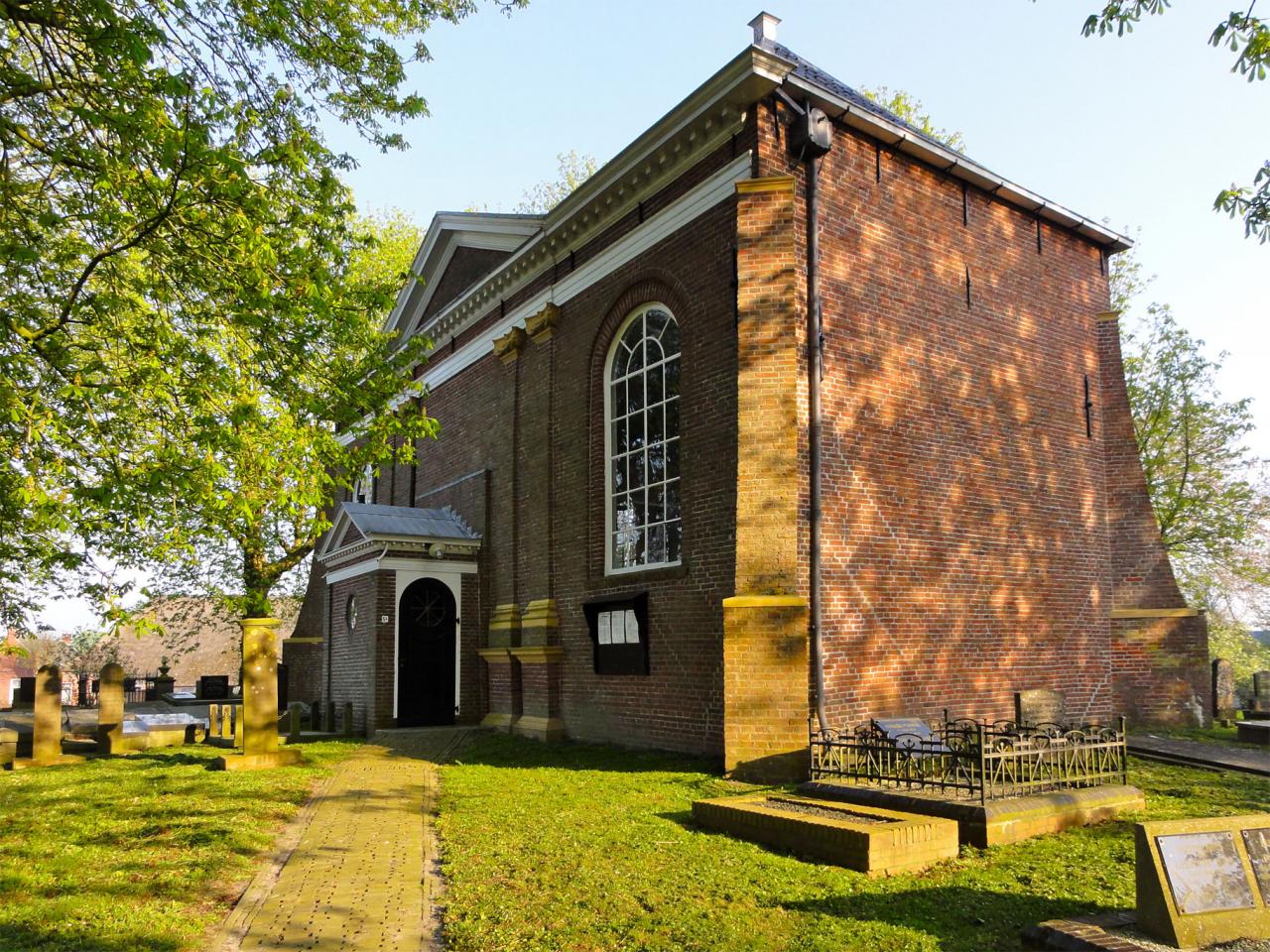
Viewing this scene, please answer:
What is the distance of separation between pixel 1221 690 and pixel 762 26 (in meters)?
15.0

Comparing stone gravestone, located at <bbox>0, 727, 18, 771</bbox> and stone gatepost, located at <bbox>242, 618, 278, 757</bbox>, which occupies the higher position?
stone gatepost, located at <bbox>242, 618, 278, 757</bbox>

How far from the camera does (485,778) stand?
11.9 meters

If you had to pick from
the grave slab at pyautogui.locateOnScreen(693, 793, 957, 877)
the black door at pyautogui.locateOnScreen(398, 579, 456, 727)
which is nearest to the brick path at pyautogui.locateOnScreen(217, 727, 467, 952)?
the grave slab at pyautogui.locateOnScreen(693, 793, 957, 877)

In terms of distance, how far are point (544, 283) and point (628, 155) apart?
3.91 metres

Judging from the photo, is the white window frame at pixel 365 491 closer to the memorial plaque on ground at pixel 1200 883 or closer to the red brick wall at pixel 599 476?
the red brick wall at pixel 599 476

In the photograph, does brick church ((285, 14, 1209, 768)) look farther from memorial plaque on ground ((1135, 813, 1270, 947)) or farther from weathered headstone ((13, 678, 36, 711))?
weathered headstone ((13, 678, 36, 711))

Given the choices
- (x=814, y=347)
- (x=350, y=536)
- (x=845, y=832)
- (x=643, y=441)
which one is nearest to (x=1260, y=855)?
(x=845, y=832)

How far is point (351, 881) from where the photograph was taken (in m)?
7.29

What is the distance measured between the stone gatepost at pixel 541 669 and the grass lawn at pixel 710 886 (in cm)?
583

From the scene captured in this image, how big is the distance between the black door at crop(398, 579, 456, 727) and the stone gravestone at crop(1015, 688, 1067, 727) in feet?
34.5

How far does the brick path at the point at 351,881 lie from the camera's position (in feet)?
19.6

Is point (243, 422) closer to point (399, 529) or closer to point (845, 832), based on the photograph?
point (845, 832)

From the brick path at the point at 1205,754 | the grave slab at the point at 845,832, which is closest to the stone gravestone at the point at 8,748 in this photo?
the grave slab at the point at 845,832

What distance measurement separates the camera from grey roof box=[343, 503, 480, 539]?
18.8m
